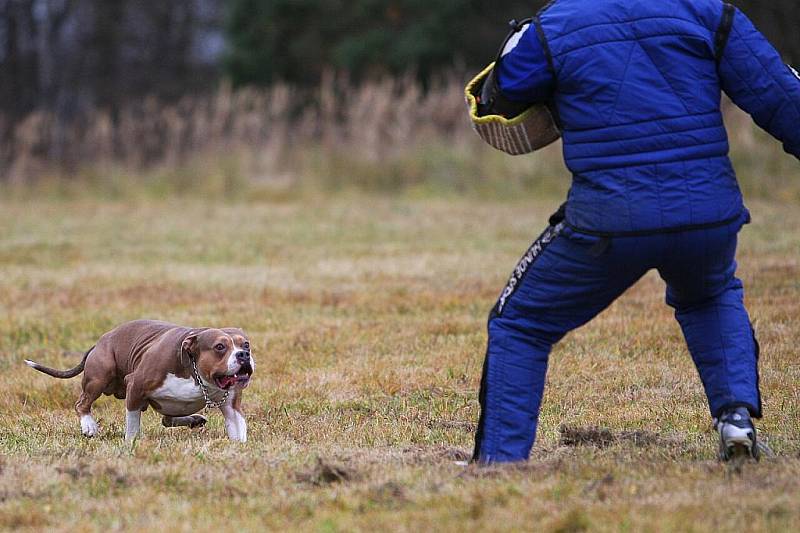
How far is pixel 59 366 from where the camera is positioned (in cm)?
766

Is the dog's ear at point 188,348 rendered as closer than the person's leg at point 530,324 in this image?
No

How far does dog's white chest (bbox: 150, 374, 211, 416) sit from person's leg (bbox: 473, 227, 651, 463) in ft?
4.96

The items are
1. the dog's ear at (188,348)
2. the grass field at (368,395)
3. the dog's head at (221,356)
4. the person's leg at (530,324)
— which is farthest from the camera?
the dog's ear at (188,348)

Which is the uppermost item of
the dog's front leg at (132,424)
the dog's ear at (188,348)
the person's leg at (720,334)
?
the person's leg at (720,334)

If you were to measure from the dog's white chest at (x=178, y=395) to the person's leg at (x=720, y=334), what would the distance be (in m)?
2.15

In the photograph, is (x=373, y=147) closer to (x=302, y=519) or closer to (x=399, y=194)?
(x=399, y=194)

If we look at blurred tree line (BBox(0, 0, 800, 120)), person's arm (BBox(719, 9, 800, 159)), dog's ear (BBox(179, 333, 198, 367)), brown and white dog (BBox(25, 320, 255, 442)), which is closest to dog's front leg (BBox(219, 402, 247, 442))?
brown and white dog (BBox(25, 320, 255, 442))

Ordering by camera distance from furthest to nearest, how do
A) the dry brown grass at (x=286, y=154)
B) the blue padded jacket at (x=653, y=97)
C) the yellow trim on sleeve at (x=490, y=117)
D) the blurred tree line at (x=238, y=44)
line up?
the blurred tree line at (x=238, y=44) < the dry brown grass at (x=286, y=154) < the yellow trim on sleeve at (x=490, y=117) < the blue padded jacket at (x=653, y=97)

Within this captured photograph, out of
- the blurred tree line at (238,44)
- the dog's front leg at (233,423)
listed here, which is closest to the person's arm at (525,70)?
the dog's front leg at (233,423)

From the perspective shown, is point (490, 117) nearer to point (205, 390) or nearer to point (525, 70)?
point (525, 70)

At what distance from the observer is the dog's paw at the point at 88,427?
577cm

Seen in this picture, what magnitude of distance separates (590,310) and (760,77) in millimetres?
1007

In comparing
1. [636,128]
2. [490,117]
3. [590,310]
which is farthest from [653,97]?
[590,310]

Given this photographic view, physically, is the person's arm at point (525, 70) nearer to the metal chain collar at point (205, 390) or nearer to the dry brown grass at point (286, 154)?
Answer: the metal chain collar at point (205, 390)
